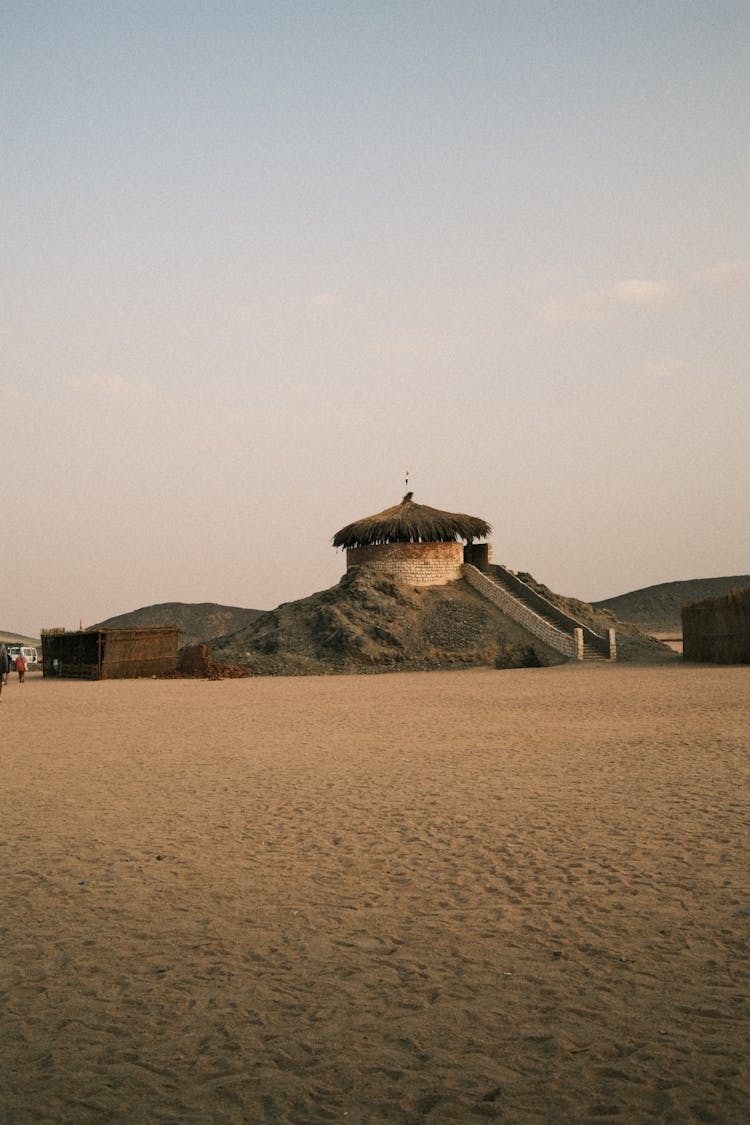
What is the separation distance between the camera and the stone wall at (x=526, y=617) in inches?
1407

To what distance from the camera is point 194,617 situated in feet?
295

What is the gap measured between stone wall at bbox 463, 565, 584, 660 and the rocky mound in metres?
0.36

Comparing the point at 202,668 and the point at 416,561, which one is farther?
the point at 416,561

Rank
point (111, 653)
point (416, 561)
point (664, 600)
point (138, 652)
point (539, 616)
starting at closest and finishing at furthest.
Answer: point (111, 653)
point (138, 652)
point (539, 616)
point (416, 561)
point (664, 600)

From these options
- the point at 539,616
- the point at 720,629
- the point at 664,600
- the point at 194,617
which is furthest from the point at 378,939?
the point at 664,600

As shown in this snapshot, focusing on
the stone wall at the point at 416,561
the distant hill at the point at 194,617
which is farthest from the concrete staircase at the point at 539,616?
the distant hill at the point at 194,617

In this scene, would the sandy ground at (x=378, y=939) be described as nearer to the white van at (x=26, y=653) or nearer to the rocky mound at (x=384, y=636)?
the rocky mound at (x=384, y=636)

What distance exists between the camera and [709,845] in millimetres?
7531

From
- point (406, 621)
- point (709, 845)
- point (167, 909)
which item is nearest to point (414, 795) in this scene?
point (709, 845)

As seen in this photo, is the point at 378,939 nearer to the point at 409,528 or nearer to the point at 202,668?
the point at 202,668

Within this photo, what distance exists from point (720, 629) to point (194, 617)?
65.6 meters

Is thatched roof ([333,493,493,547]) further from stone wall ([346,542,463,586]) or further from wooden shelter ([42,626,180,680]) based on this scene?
wooden shelter ([42,626,180,680])

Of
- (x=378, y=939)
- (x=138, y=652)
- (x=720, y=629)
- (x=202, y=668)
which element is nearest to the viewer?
(x=378, y=939)

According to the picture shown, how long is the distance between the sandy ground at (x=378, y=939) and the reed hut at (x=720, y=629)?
1976 cm
